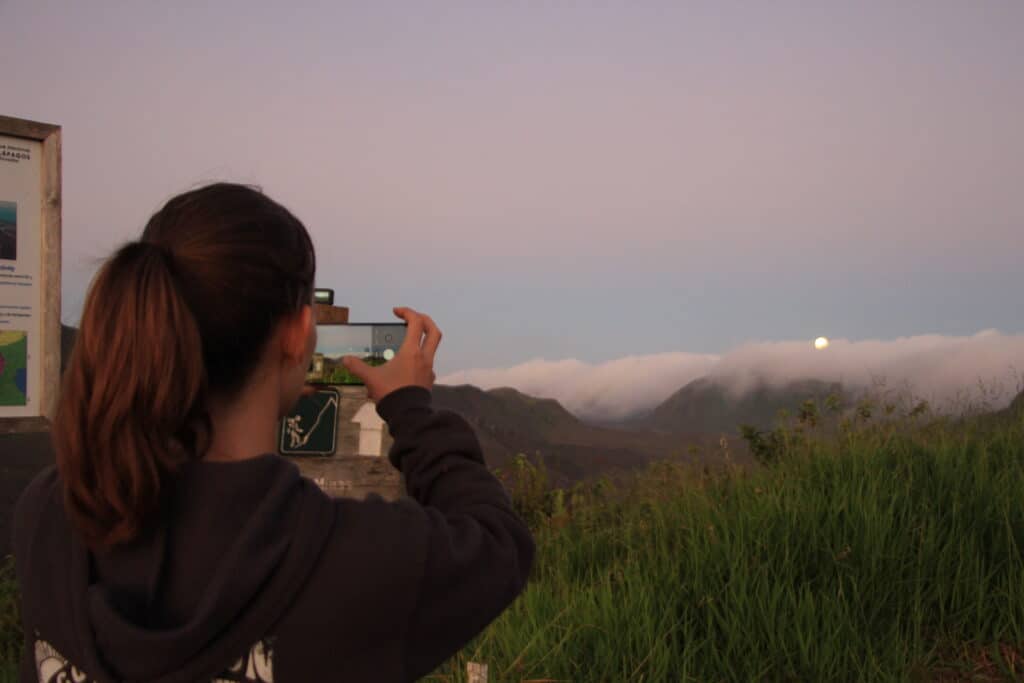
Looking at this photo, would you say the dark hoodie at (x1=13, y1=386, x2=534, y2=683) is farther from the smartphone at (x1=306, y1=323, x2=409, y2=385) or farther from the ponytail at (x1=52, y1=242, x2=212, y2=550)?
the smartphone at (x1=306, y1=323, x2=409, y2=385)

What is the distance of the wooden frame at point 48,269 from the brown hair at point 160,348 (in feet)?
10.0

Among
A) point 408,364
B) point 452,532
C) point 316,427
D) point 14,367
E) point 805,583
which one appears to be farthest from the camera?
point 316,427

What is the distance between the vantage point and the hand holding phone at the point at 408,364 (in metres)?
1.62

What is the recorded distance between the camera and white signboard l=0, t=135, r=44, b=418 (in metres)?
4.08

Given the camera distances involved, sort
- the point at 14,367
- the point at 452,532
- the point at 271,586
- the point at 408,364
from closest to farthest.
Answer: the point at 271,586 < the point at 452,532 < the point at 408,364 < the point at 14,367

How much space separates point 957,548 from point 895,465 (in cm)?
86

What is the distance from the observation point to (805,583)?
12.8ft

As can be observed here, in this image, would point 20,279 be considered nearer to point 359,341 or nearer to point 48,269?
point 48,269

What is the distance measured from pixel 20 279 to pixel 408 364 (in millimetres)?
3244

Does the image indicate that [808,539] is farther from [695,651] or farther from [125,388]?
[125,388]

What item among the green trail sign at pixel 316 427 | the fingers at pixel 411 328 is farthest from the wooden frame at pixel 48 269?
the fingers at pixel 411 328

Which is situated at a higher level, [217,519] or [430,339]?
[430,339]

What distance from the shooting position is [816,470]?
16.4 ft

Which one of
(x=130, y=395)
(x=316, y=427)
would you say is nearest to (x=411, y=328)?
(x=130, y=395)
